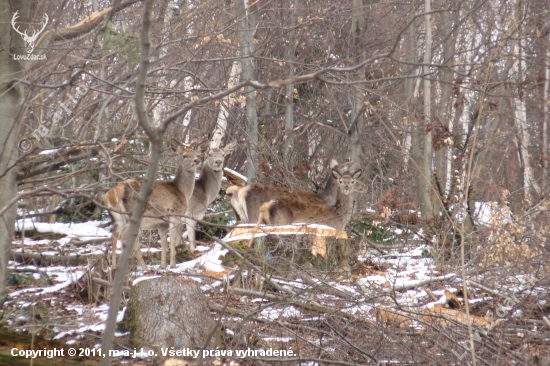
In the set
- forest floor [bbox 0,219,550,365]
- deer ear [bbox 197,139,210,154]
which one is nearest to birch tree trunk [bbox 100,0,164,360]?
forest floor [bbox 0,219,550,365]

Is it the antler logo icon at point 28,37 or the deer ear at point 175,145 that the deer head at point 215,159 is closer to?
the deer ear at point 175,145

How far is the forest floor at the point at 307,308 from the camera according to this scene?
636 cm

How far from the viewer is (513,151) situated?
23156 mm

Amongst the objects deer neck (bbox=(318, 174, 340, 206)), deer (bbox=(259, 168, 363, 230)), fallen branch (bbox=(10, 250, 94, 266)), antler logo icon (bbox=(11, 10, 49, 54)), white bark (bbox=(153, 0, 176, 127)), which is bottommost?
fallen branch (bbox=(10, 250, 94, 266))

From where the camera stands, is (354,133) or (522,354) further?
(354,133)

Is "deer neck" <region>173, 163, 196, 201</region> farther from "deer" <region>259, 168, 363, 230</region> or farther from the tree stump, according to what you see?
the tree stump

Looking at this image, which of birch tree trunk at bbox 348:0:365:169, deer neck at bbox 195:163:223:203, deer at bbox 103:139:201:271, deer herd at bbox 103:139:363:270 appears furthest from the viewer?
birch tree trunk at bbox 348:0:365:169

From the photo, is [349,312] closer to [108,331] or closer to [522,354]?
[522,354]

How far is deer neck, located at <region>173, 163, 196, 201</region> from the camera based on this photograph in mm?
11280

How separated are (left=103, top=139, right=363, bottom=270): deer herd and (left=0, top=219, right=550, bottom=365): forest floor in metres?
0.83

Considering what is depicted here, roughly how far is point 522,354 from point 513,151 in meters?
18.2

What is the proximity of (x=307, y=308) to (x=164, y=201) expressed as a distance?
4233 millimetres

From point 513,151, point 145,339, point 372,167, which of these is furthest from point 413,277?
point 513,151

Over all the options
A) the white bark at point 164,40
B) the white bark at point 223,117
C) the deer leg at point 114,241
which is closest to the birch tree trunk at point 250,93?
the white bark at point 223,117
